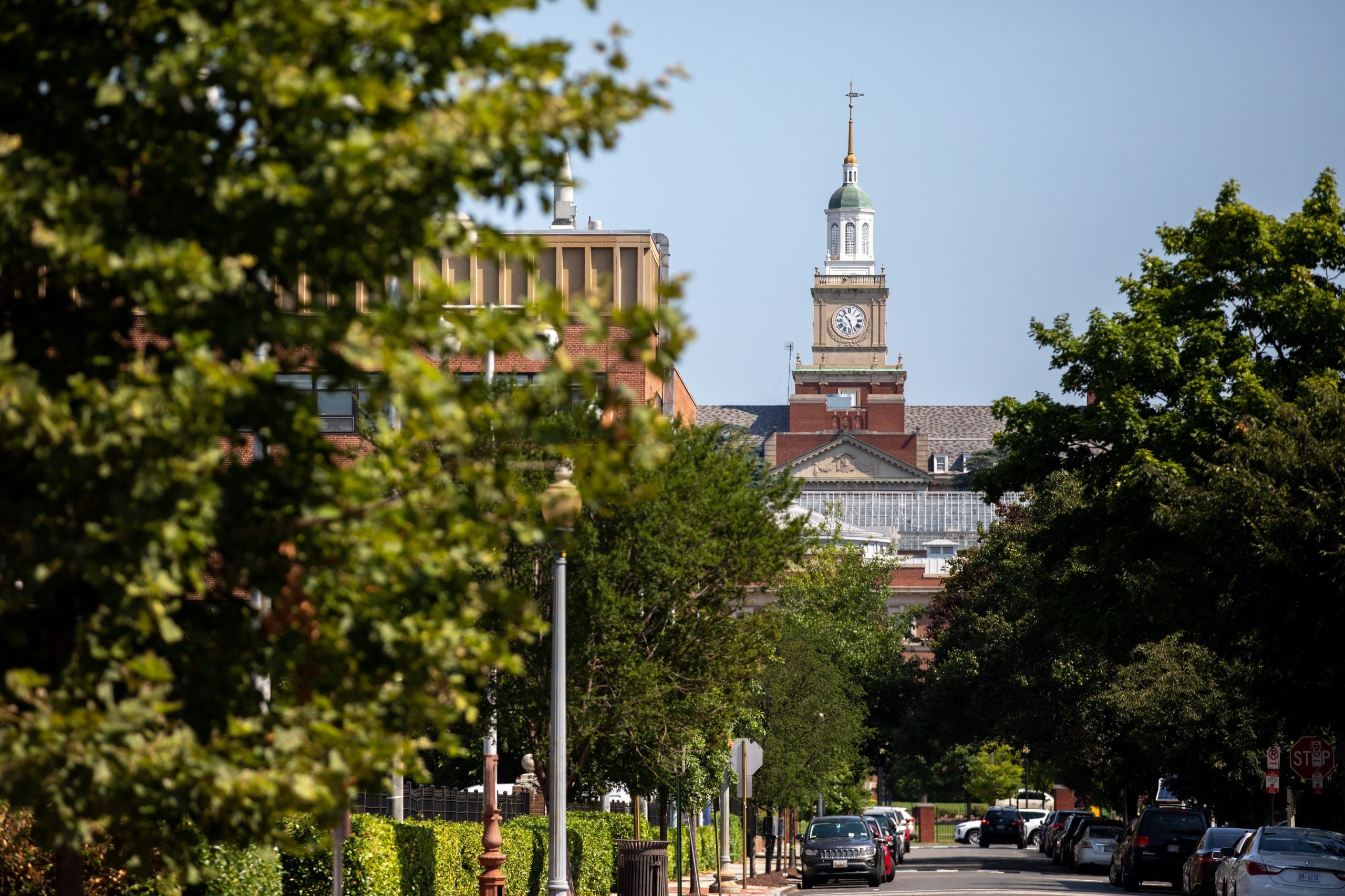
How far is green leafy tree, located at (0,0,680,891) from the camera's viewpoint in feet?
16.9

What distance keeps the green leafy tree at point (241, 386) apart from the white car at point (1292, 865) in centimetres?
1861

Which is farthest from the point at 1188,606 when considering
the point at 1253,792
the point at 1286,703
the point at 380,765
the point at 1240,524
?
the point at 380,765

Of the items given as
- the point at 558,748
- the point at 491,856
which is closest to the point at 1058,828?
the point at 491,856

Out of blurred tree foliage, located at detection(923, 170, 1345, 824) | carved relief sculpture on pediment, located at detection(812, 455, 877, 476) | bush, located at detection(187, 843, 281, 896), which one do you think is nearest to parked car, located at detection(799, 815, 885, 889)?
blurred tree foliage, located at detection(923, 170, 1345, 824)

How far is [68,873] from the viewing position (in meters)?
6.50

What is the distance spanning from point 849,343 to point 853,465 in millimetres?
22504

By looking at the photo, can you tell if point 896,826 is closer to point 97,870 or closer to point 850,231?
point 97,870

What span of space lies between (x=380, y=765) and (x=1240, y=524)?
18.7 m

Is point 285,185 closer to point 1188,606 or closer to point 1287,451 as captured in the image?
point 1287,451

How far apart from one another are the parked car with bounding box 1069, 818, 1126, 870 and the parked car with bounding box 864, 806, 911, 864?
500 centimetres

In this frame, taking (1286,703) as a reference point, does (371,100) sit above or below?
above

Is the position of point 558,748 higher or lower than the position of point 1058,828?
higher

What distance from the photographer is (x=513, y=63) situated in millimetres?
5703

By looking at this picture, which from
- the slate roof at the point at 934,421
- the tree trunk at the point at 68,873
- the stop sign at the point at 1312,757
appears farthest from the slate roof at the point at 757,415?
the tree trunk at the point at 68,873
